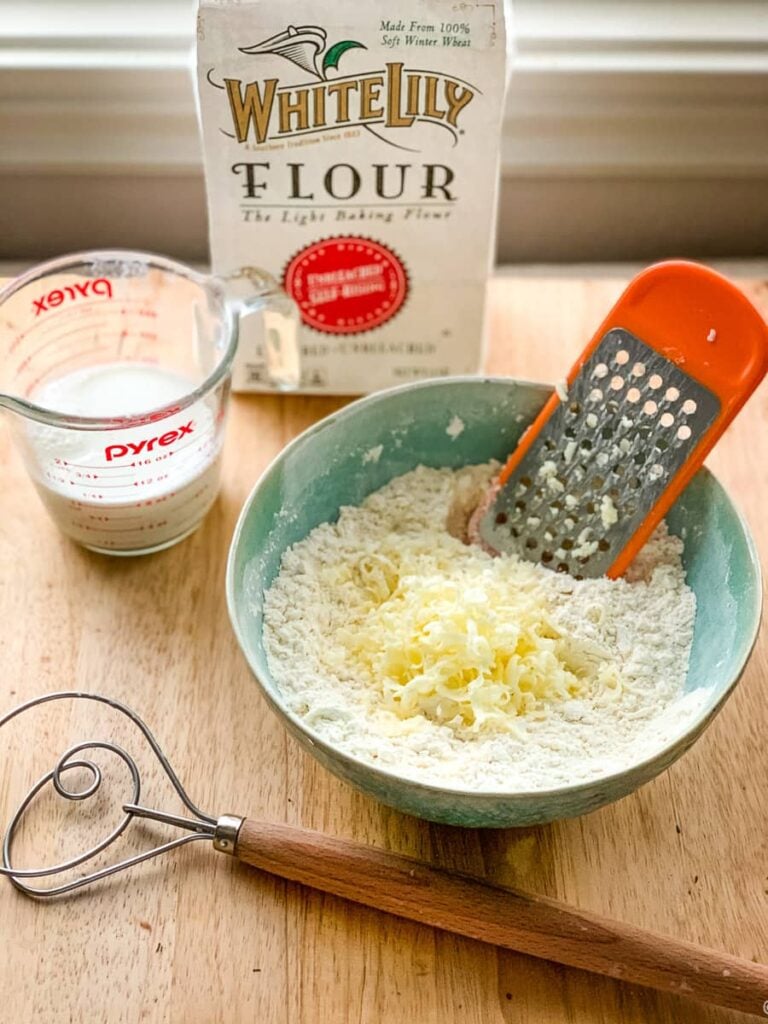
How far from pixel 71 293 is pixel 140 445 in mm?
200

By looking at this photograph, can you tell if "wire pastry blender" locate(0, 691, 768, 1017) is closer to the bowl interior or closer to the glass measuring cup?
the bowl interior

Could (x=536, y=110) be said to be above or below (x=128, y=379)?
above

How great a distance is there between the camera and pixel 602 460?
888 millimetres

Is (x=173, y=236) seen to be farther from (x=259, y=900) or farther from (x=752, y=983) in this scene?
(x=752, y=983)

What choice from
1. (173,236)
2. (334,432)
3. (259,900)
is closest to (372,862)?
(259,900)

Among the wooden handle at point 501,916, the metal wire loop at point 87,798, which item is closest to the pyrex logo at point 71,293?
the metal wire loop at point 87,798

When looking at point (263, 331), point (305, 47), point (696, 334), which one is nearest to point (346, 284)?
point (263, 331)

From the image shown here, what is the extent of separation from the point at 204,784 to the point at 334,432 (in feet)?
0.93

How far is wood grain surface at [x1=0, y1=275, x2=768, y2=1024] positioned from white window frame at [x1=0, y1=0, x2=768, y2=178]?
454mm

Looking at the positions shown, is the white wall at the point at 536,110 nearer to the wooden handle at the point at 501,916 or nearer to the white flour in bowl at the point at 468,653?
the white flour in bowl at the point at 468,653

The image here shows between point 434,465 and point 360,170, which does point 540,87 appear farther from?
point 434,465

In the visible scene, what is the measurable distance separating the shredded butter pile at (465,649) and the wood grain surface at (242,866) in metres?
0.08

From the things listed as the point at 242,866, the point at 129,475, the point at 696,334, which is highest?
the point at 696,334

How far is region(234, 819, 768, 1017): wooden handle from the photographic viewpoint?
0.69 metres
